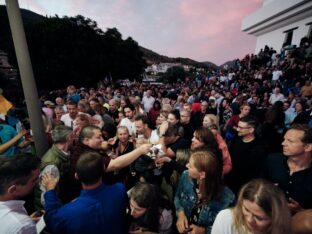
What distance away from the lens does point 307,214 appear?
1614 millimetres

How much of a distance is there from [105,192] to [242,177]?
276 centimetres

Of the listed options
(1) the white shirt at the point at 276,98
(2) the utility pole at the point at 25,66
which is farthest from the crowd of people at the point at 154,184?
(1) the white shirt at the point at 276,98

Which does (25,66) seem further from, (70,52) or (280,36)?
(70,52)

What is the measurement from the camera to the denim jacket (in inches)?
90.7

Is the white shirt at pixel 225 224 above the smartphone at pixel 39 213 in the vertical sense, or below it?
above

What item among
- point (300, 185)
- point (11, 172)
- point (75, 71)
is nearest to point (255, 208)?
point (300, 185)

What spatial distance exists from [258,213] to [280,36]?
29.0 meters

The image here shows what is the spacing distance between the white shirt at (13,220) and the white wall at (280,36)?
80.7 feet

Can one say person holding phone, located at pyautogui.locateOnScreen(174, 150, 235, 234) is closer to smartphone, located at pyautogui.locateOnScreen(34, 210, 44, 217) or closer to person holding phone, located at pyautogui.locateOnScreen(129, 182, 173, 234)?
person holding phone, located at pyautogui.locateOnScreen(129, 182, 173, 234)

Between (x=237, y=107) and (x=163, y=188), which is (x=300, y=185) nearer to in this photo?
(x=163, y=188)

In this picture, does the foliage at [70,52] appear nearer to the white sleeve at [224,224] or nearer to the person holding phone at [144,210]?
the person holding phone at [144,210]

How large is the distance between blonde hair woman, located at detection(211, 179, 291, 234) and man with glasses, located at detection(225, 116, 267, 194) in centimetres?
198

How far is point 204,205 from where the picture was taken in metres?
2.35

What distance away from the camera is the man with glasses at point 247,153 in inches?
145
